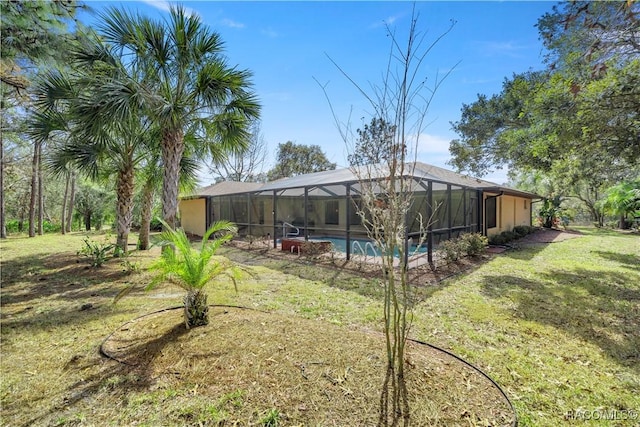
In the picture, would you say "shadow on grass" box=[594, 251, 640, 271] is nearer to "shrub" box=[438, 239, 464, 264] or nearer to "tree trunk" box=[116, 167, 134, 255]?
"shrub" box=[438, 239, 464, 264]

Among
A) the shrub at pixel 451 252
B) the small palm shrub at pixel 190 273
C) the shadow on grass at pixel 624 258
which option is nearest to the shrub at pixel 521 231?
the shadow on grass at pixel 624 258

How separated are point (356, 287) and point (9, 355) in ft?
17.0

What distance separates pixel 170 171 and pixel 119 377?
550 cm

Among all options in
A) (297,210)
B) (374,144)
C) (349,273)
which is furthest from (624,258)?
(297,210)

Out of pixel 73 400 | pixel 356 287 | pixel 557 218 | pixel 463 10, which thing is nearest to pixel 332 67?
pixel 463 10

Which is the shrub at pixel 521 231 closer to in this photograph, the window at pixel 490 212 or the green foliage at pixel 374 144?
the window at pixel 490 212

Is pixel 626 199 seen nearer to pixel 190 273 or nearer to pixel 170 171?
pixel 190 273

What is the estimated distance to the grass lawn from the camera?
8.07 ft

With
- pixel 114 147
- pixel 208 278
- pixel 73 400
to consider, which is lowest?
pixel 73 400

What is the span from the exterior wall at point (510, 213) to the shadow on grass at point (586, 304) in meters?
6.92

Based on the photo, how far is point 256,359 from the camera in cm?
306

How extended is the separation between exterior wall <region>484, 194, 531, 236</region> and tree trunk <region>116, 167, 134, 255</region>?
1363 centimetres

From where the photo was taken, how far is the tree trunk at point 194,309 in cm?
376

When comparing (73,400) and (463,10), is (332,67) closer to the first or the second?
(463,10)
